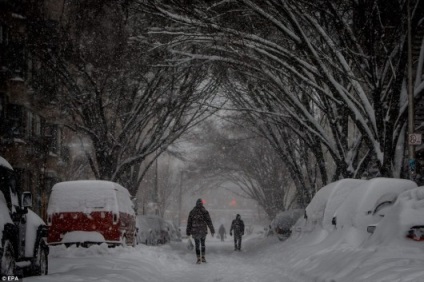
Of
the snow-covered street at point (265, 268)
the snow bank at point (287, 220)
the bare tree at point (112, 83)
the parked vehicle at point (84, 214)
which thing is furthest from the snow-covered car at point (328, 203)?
the snow bank at point (287, 220)

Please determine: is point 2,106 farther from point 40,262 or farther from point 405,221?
point 405,221

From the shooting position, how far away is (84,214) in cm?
1375

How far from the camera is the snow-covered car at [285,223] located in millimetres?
23380

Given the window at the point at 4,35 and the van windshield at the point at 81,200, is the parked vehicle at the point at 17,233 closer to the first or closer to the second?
the van windshield at the point at 81,200

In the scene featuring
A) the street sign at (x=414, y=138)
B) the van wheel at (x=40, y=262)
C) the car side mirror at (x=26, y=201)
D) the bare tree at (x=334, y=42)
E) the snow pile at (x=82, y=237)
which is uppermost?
the bare tree at (x=334, y=42)

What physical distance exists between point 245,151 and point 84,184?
26282 mm

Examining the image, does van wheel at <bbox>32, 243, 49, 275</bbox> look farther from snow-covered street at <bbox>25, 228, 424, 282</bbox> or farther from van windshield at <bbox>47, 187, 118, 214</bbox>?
van windshield at <bbox>47, 187, 118, 214</bbox>

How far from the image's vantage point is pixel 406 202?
28.1ft

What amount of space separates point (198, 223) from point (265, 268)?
3836 millimetres

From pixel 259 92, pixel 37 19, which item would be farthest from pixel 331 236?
pixel 37 19

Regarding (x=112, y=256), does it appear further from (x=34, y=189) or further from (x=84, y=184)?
(x=34, y=189)

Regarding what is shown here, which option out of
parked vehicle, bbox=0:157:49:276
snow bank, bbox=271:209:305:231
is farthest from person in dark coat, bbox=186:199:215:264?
parked vehicle, bbox=0:157:49:276

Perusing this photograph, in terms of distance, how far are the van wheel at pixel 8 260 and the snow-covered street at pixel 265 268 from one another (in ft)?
1.32

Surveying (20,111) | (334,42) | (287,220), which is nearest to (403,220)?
(334,42)
